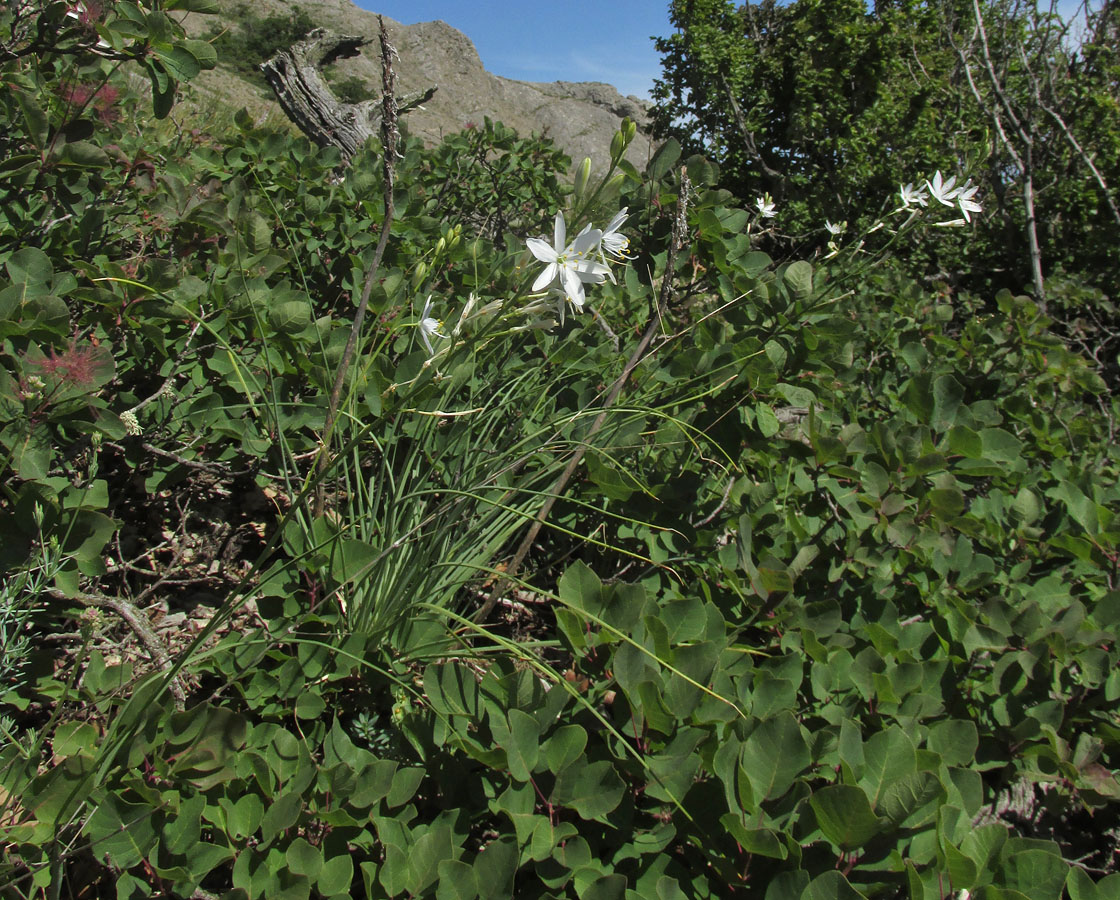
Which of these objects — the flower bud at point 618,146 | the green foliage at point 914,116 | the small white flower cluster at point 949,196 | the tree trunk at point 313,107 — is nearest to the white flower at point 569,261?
the flower bud at point 618,146

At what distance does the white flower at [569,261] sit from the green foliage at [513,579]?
0.06 meters

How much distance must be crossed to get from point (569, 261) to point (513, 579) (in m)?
0.55

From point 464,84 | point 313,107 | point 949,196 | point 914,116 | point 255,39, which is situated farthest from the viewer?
point 464,84

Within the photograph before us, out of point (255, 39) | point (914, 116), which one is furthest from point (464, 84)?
point (914, 116)

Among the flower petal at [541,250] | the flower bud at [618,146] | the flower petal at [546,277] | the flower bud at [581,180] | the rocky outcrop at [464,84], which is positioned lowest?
the flower petal at [546,277]

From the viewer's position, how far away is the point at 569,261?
126 cm

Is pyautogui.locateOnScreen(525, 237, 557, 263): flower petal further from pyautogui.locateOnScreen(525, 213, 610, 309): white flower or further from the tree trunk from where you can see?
the tree trunk

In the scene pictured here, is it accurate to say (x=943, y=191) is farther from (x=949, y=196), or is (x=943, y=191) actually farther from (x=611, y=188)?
(x=611, y=188)

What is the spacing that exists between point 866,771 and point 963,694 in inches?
22.6

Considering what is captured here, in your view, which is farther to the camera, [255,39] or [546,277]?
[255,39]

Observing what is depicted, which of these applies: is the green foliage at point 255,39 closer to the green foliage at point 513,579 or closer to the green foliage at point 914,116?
the green foliage at point 914,116

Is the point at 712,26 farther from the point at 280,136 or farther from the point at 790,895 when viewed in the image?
the point at 790,895

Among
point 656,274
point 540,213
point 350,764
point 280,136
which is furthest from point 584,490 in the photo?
point 540,213

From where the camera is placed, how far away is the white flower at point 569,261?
121 cm
